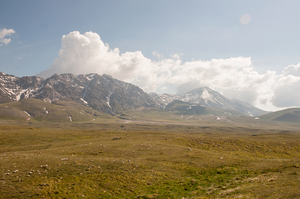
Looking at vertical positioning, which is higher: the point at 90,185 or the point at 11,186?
the point at 11,186

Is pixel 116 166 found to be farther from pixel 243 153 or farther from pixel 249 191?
pixel 243 153

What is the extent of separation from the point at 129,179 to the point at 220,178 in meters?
12.8

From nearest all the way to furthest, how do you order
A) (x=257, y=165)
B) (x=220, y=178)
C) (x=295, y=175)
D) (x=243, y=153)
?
(x=295, y=175), (x=220, y=178), (x=257, y=165), (x=243, y=153)

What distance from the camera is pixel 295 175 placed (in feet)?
63.5

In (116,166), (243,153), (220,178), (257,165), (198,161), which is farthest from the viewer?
(243,153)

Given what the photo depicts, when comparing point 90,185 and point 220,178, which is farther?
point 220,178

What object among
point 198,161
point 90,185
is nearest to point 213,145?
point 198,161

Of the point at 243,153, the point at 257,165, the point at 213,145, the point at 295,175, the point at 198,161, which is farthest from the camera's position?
the point at 213,145

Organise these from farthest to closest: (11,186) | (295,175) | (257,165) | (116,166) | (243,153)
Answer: (243,153), (257,165), (116,166), (295,175), (11,186)

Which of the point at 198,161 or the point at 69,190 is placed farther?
the point at 198,161

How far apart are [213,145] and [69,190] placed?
123ft

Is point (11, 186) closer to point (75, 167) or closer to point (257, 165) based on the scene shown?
point (75, 167)

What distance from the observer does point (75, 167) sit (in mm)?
21812

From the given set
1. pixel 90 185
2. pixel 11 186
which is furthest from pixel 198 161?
pixel 11 186
